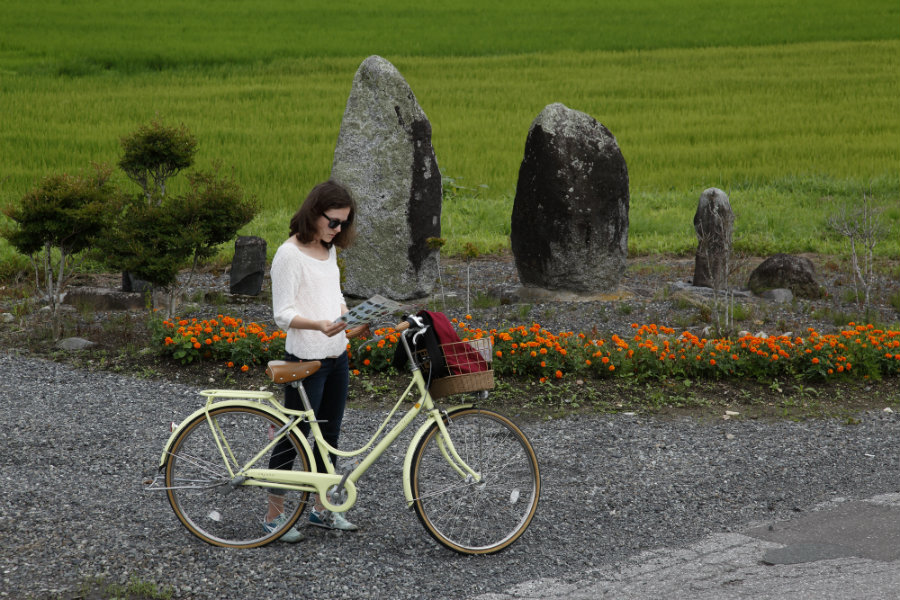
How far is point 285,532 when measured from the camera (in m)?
4.98

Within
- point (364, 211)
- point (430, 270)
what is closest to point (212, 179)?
point (364, 211)

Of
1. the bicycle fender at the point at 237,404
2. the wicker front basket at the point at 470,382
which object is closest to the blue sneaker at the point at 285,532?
the bicycle fender at the point at 237,404

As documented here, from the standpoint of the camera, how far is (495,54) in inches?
1320

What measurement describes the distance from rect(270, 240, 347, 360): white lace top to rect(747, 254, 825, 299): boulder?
747cm

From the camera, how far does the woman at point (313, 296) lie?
4.75 metres

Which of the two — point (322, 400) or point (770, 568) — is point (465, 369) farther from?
point (770, 568)

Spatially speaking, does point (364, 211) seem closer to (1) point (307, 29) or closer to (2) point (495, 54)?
(2) point (495, 54)

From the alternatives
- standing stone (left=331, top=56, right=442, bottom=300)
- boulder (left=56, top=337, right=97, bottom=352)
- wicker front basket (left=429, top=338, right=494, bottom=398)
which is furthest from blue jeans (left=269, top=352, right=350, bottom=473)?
standing stone (left=331, top=56, right=442, bottom=300)

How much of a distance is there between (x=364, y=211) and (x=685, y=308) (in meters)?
3.73

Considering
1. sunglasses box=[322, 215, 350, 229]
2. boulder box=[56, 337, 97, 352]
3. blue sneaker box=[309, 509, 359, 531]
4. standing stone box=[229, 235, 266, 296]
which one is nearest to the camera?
sunglasses box=[322, 215, 350, 229]

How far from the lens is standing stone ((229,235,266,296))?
11.1 meters

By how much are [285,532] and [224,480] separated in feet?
1.36

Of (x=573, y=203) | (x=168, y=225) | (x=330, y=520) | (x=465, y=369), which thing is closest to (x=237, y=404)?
(x=330, y=520)

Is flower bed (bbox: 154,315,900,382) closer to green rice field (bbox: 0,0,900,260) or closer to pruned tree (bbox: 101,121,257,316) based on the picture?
pruned tree (bbox: 101,121,257,316)
